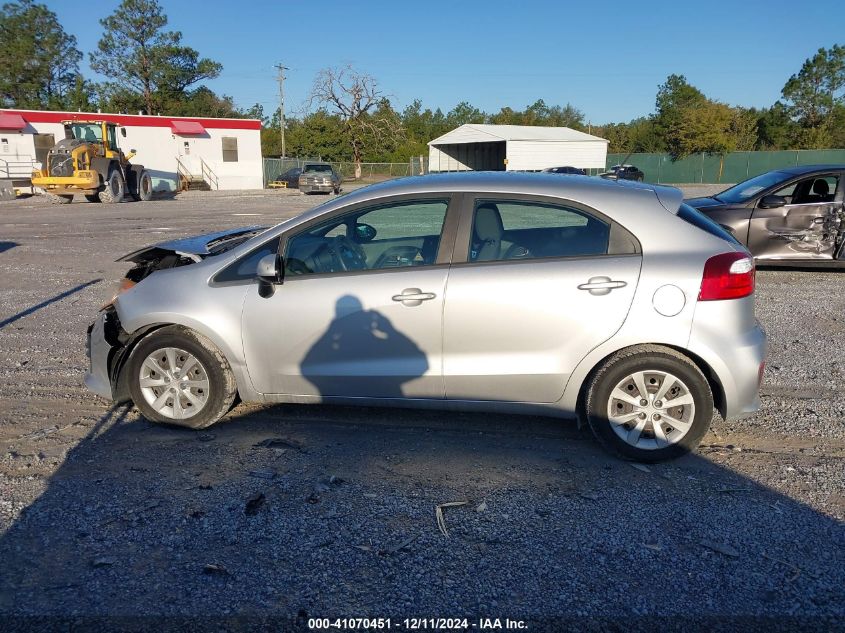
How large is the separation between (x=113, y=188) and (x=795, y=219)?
2684 cm

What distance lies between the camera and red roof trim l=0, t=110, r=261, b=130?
117 ft

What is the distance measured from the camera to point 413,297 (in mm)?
4238

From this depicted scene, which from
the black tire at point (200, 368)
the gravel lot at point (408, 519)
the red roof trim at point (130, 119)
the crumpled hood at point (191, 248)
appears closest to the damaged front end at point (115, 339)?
the crumpled hood at point (191, 248)

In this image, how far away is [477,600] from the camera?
294 cm

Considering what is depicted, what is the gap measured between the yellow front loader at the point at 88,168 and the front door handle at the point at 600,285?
→ 2762cm

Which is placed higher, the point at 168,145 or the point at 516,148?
the point at 516,148

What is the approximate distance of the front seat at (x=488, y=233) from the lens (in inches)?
171

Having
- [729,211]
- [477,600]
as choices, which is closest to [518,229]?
[477,600]

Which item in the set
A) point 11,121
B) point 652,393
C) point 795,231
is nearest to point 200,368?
point 652,393

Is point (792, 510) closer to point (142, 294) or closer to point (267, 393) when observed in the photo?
point (267, 393)

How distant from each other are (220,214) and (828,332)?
1998 cm

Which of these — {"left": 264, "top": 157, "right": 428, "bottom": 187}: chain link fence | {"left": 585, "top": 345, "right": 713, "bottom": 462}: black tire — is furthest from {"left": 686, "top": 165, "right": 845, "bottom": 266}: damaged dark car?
{"left": 264, "top": 157, "right": 428, "bottom": 187}: chain link fence

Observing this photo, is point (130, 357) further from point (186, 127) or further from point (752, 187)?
point (186, 127)

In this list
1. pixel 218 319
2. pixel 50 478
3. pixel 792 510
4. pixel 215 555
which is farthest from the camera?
pixel 218 319
